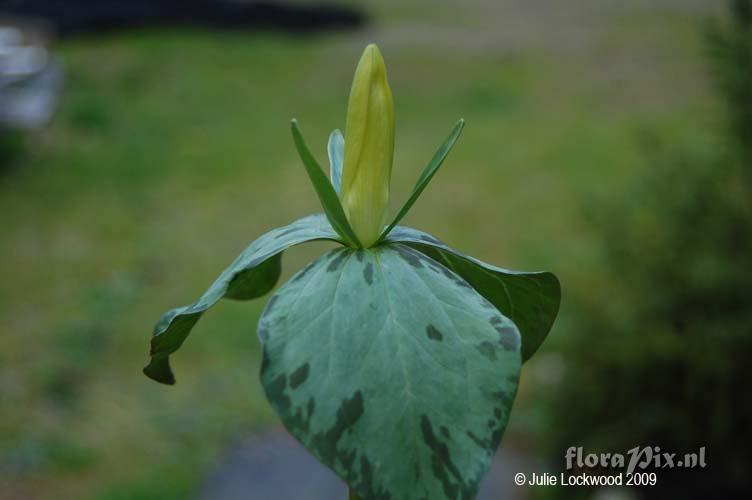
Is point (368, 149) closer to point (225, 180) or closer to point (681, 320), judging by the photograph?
point (681, 320)

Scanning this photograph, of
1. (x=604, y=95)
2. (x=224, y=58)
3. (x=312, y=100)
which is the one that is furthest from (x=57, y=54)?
(x=604, y=95)

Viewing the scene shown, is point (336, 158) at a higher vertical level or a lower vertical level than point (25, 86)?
higher

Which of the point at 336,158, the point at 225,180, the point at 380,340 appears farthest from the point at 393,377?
the point at 225,180

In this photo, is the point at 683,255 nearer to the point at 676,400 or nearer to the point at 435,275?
the point at 676,400

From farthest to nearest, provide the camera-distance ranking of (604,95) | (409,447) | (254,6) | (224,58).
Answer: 1. (254,6)
2. (224,58)
3. (604,95)
4. (409,447)

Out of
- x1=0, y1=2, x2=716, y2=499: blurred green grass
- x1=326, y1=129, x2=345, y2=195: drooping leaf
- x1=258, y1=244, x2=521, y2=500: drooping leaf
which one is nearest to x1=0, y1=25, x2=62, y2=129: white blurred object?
x1=0, y1=2, x2=716, y2=499: blurred green grass

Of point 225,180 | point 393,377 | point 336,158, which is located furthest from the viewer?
point 225,180

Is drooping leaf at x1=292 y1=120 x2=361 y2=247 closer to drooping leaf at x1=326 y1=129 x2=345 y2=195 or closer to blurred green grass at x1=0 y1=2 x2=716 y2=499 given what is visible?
drooping leaf at x1=326 y1=129 x2=345 y2=195
